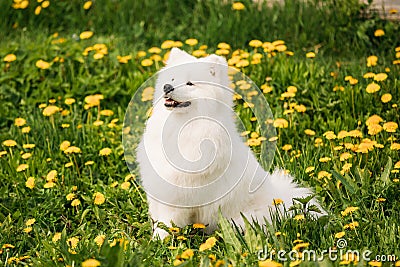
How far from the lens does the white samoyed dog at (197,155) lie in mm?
3078

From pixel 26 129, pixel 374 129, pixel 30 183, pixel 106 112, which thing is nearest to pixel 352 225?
pixel 374 129

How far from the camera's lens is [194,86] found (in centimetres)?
303

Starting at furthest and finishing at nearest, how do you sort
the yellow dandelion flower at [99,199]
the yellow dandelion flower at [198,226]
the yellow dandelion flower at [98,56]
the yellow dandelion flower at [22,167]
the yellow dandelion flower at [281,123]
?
the yellow dandelion flower at [98,56]
the yellow dandelion flower at [281,123]
the yellow dandelion flower at [22,167]
the yellow dandelion flower at [99,199]
the yellow dandelion flower at [198,226]

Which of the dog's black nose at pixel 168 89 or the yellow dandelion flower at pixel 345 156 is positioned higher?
the dog's black nose at pixel 168 89

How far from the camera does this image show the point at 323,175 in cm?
347

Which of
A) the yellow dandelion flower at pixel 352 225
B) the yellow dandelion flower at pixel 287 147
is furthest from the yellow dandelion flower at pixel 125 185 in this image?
the yellow dandelion flower at pixel 352 225

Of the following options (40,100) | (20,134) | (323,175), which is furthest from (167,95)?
(40,100)

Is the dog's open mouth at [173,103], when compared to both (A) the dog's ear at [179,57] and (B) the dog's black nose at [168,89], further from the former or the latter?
(A) the dog's ear at [179,57]

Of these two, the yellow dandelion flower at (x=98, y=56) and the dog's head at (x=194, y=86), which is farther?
the yellow dandelion flower at (x=98, y=56)

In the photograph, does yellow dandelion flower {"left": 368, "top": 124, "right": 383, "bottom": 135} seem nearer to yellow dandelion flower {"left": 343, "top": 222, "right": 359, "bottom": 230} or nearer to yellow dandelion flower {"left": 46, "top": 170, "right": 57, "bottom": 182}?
yellow dandelion flower {"left": 343, "top": 222, "right": 359, "bottom": 230}

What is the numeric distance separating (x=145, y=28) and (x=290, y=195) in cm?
321

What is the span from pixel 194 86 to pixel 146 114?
1.51m

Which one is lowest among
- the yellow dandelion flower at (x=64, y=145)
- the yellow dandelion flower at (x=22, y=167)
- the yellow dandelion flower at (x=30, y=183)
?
the yellow dandelion flower at (x=30, y=183)

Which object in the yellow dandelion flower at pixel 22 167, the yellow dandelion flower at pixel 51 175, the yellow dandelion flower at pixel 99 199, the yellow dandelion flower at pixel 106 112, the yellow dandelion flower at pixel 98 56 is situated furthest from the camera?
the yellow dandelion flower at pixel 98 56
